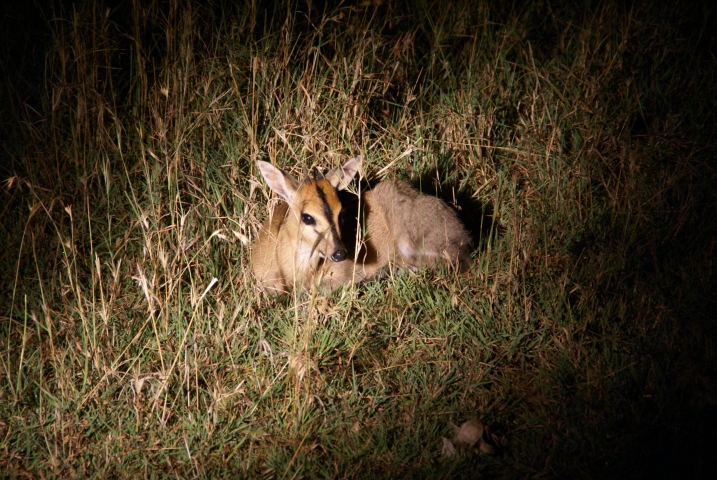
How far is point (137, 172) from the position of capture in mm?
4621

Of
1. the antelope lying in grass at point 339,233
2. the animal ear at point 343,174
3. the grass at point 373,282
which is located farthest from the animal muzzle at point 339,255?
the animal ear at point 343,174

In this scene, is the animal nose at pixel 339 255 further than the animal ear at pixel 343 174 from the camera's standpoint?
No

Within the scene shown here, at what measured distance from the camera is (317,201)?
434 centimetres

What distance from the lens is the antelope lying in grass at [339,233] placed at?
4367 mm

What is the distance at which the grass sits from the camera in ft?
10.1

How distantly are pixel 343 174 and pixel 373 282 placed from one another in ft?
2.52

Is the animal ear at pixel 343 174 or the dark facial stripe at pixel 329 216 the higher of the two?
the animal ear at pixel 343 174

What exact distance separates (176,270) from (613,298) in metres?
2.58

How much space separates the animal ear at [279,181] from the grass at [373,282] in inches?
4.9

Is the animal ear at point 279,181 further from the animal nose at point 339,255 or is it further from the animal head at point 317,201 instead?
the animal nose at point 339,255

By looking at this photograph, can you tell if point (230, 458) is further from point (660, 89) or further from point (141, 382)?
point (660, 89)

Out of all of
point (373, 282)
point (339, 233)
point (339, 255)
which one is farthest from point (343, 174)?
point (373, 282)

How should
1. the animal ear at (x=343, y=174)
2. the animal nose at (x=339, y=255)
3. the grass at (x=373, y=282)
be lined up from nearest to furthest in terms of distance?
the grass at (x=373, y=282), the animal nose at (x=339, y=255), the animal ear at (x=343, y=174)

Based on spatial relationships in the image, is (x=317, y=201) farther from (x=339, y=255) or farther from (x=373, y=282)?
(x=373, y=282)
